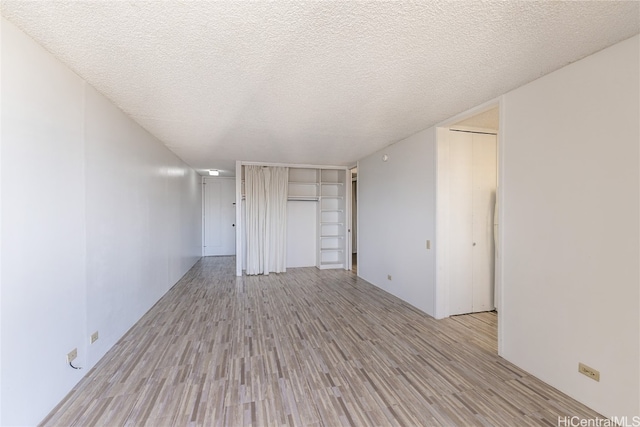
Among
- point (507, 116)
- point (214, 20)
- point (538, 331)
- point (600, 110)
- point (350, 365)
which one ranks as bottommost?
point (350, 365)

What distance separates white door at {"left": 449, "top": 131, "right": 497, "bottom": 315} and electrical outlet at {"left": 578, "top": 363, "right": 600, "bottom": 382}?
1613 millimetres

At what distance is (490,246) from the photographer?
363cm

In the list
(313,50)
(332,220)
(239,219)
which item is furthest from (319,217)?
(313,50)

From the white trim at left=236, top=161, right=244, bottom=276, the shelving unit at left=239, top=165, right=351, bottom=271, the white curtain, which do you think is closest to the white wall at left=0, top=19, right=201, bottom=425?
the white trim at left=236, top=161, right=244, bottom=276

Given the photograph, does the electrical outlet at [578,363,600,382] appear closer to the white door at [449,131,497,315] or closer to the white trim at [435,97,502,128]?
the white door at [449,131,497,315]

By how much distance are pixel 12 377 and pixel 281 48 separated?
2518 mm

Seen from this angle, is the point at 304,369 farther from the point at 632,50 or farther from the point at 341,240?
the point at 341,240

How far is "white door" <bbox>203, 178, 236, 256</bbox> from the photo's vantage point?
8133 millimetres

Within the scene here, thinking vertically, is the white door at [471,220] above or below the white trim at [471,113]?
below

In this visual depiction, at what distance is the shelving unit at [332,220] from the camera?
21.4 feet

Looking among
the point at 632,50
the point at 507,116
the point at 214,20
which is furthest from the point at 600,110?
the point at 214,20

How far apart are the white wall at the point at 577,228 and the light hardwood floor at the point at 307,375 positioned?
299 mm

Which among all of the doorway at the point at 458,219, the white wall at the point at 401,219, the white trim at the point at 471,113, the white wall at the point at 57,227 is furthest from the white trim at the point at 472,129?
the white wall at the point at 57,227

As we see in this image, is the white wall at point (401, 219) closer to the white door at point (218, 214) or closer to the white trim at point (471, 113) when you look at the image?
the white trim at point (471, 113)
